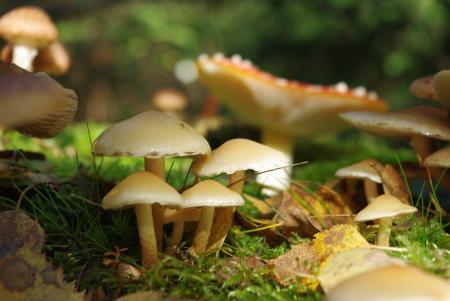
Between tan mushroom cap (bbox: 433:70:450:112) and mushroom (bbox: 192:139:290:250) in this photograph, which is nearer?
mushroom (bbox: 192:139:290:250)

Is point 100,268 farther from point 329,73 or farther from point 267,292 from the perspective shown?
point 329,73

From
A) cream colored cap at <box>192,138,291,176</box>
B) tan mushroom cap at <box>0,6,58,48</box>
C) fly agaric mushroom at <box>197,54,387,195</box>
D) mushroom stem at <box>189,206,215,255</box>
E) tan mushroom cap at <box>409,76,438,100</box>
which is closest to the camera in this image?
cream colored cap at <box>192,138,291,176</box>

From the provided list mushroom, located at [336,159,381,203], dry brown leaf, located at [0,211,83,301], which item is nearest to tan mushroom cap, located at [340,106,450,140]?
mushroom, located at [336,159,381,203]

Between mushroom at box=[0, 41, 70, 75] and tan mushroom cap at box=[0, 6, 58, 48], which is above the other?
tan mushroom cap at box=[0, 6, 58, 48]

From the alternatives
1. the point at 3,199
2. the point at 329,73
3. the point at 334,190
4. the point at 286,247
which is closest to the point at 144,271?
the point at 286,247

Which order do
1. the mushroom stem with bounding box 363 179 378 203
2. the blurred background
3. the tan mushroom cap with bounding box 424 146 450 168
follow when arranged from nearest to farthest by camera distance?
the tan mushroom cap with bounding box 424 146 450 168
the mushroom stem with bounding box 363 179 378 203
the blurred background

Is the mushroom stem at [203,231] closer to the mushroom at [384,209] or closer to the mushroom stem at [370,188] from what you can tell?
the mushroom at [384,209]

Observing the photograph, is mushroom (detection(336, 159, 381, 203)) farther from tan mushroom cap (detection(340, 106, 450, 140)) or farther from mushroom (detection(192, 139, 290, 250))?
mushroom (detection(192, 139, 290, 250))
